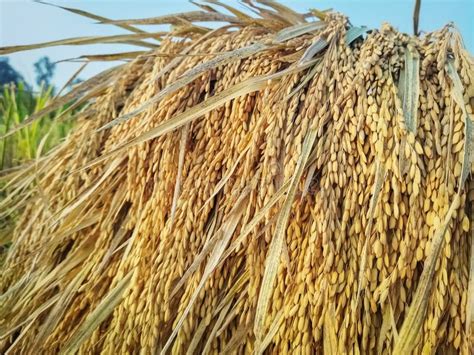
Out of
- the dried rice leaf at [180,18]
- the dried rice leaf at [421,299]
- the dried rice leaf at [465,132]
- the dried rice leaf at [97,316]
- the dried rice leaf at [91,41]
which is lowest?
the dried rice leaf at [97,316]

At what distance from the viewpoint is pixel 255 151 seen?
1.19 m

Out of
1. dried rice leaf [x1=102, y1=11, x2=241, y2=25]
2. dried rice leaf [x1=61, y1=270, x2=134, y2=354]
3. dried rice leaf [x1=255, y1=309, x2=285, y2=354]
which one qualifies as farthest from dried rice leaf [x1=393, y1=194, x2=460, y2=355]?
dried rice leaf [x1=102, y1=11, x2=241, y2=25]

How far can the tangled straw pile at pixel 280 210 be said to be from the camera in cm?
106

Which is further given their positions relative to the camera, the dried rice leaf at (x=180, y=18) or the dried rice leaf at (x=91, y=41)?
the dried rice leaf at (x=180, y=18)

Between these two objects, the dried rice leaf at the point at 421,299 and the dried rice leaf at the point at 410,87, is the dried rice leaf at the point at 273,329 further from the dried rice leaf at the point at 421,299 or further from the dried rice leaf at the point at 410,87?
the dried rice leaf at the point at 410,87

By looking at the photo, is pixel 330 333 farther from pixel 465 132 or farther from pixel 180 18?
pixel 180 18

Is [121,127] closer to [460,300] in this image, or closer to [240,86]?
[240,86]

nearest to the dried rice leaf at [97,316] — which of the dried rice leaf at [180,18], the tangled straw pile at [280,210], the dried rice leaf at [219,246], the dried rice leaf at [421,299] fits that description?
the tangled straw pile at [280,210]

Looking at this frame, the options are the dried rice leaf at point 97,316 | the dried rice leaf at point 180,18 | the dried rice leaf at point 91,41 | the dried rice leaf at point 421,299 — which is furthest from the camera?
the dried rice leaf at point 180,18

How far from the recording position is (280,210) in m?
1.11

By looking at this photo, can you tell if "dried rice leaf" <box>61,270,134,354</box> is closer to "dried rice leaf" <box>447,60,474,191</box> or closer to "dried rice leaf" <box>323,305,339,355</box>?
"dried rice leaf" <box>323,305,339,355</box>

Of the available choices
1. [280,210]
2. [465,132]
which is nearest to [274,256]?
[280,210]

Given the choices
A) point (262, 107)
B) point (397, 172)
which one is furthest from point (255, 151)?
point (397, 172)

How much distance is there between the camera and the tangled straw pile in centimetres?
106
